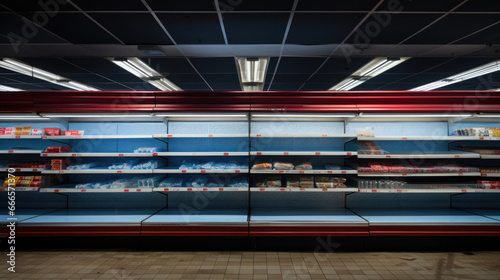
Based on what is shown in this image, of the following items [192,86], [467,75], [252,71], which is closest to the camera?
[252,71]

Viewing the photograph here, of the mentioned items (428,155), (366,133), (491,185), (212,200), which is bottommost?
(212,200)

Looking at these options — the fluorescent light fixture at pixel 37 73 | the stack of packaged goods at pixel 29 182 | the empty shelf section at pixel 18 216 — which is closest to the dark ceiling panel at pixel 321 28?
the stack of packaged goods at pixel 29 182

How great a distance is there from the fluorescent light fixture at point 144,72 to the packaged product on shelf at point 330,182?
14.3 ft

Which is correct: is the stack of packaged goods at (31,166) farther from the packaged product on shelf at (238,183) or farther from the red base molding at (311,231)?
the red base molding at (311,231)

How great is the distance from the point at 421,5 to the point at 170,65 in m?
4.79

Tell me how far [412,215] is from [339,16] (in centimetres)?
307

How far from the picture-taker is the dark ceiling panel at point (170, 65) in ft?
18.2

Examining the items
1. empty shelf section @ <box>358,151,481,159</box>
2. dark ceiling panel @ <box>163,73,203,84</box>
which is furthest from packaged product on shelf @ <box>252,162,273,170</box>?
dark ceiling panel @ <box>163,73,203,84</box>

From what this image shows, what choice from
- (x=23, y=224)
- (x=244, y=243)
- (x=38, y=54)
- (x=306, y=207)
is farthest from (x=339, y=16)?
(x=38, y=54)

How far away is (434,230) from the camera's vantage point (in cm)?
356

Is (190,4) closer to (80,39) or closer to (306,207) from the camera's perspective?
(80,39)

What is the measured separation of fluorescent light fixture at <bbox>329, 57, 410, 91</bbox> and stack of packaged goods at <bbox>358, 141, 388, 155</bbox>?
7.65 ft

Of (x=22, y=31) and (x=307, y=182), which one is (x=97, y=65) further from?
(x=307, y=182)

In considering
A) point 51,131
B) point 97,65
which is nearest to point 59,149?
point 51,131
